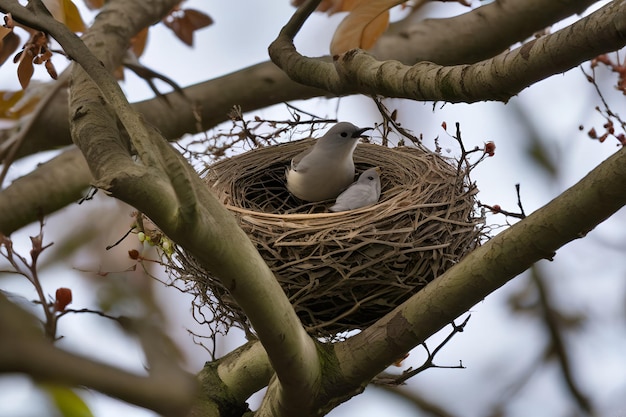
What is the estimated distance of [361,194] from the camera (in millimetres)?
2742

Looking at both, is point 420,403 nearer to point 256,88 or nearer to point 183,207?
point 256,88

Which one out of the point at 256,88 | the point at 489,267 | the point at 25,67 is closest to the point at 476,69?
the point at 489,267

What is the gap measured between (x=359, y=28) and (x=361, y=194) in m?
0.58

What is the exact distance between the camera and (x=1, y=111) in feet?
11.7

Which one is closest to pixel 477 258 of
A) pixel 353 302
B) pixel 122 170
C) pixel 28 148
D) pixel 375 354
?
pixel 375 354

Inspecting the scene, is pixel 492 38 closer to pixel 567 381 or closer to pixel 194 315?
pixel 567 381

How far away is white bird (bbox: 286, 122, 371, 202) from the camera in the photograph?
289 centimetres

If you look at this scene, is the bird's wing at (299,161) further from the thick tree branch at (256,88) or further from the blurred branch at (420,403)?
the blurred branch at (420,403)

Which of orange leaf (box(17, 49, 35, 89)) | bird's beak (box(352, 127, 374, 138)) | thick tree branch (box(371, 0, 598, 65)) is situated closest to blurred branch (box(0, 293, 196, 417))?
orange leaf (box(17, 49, 35, 89))

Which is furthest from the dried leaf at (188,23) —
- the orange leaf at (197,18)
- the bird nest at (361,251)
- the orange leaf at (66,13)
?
the bird nest at (361,251)

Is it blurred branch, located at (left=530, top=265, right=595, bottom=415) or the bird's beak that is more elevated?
the bird's beak

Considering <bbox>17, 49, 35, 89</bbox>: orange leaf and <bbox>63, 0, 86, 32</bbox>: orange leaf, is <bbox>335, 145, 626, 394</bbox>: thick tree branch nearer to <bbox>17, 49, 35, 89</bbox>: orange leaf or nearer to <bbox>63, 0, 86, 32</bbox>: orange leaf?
<bbox>17, 49, 35, 89</bbox>: orange leaf

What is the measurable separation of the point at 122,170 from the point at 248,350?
44.3 inches

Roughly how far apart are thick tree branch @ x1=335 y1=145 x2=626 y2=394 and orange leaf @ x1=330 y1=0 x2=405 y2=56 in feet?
3.76
